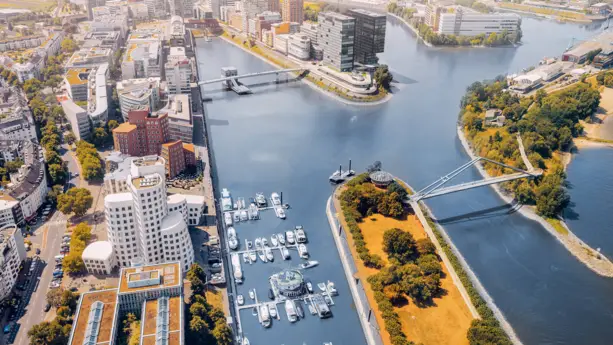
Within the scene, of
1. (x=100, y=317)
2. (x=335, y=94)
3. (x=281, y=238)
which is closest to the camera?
(x=100, y=317)

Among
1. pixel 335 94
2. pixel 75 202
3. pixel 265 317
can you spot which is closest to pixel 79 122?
pixel 75 202

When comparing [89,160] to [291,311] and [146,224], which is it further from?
[291,311]

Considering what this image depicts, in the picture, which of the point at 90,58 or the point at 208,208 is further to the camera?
the point at 90,58

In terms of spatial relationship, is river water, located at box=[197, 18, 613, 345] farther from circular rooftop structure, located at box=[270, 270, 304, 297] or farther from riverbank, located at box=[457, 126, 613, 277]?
circular rooftop structure, located at box=[270, 270, 304, 297]

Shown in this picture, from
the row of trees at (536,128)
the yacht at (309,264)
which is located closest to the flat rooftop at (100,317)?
Answer: the yacht at (309,264)

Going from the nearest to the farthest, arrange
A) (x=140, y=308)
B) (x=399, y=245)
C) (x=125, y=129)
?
(x=140, y=308), (x=399, y=245), (x=125, y=129)

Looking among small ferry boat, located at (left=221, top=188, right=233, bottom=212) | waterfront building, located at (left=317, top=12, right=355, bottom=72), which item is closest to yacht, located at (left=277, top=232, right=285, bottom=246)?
small ferry boat, located at (left=221, top=188, right=233, bottom=212)

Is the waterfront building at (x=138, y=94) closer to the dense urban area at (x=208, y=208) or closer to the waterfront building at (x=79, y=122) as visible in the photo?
the dense urban area at (x=208, y=208)

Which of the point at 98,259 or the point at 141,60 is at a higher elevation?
the point at 141,60

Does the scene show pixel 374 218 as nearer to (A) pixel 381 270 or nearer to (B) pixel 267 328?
(A) pixel 381 270
